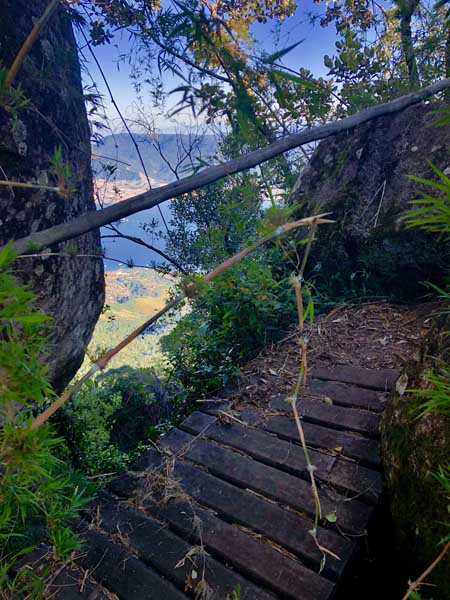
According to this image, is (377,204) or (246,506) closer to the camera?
(246,506)

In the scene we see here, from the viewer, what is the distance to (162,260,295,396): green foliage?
10.4 feet

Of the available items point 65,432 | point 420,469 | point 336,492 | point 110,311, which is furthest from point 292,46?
point 65,432

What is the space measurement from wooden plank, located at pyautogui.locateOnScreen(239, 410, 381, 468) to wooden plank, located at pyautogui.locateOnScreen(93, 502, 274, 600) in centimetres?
→ 74

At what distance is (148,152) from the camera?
4.59 meters

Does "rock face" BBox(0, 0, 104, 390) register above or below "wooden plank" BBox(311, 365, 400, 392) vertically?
above

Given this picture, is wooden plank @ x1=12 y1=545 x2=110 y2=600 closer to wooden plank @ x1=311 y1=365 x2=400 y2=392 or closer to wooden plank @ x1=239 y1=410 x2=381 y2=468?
wooden plank @ x1=239 y1=410 x2=381 y2=468

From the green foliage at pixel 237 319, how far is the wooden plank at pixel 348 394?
0.77 m

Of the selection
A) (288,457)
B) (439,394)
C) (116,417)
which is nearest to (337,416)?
(288,457)

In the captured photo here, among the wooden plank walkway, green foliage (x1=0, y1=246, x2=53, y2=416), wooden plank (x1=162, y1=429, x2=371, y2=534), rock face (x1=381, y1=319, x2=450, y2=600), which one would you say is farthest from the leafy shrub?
green foliage (x1=0, y1=246, x2=53, y2=416)

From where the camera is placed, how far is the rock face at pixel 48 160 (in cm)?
296

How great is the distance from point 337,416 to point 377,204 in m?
→ 2.08

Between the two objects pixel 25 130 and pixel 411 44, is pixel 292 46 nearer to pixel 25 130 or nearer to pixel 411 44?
pixel 25 130

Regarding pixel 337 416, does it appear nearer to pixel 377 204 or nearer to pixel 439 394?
pixel 439 394

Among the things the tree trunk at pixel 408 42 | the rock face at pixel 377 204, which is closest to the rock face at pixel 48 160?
the rock face at pixel 377 204
